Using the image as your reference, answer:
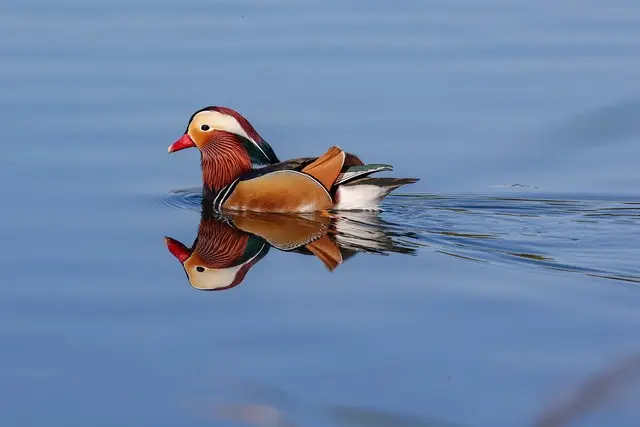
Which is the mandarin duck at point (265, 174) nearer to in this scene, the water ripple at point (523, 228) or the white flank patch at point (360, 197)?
the white flank patch at point (360, 197)

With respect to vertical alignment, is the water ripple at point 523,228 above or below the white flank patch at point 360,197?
below

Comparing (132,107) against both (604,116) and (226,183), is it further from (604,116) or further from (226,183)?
(604,116)

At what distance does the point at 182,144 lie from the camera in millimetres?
9055

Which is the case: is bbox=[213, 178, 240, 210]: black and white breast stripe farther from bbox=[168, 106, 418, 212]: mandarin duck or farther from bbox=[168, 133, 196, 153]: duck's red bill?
bbox=[168, 133, 196, 153]: duck's red bill

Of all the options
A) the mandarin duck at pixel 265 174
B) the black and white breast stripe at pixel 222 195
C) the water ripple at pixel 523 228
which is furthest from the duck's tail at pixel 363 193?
the black and white breast stripe at pixel 222 195

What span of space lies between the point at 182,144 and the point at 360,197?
1.47m

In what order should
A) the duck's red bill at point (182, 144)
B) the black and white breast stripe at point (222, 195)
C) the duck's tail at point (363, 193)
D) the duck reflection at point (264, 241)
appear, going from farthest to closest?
the duck's red bill at point (182, 144)
the black and white breast stripe at point (222, 195)
the duck's tail at point (363, 193)
the duck reflection at point (264, 241)

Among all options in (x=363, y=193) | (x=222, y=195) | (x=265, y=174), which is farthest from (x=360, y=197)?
(x=222, y=195)

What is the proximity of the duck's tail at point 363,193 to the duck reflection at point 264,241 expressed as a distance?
9 cm

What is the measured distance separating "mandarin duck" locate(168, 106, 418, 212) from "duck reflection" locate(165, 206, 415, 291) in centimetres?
11

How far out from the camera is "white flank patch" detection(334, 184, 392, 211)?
8.34m

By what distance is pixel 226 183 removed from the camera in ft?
29.5

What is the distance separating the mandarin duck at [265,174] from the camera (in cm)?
835

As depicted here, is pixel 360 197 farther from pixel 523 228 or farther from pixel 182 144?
pixel 182 144
